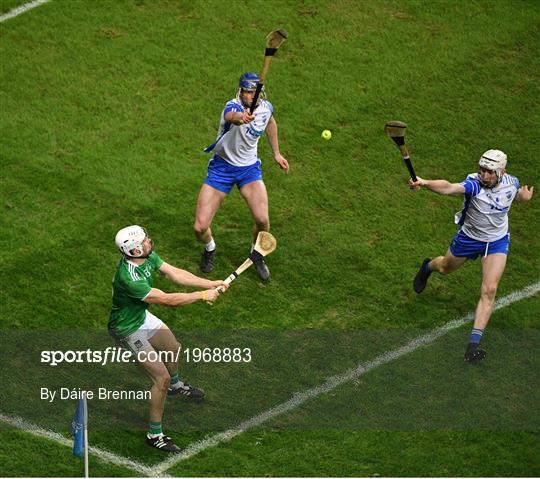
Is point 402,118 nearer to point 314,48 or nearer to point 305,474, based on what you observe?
point 314,48

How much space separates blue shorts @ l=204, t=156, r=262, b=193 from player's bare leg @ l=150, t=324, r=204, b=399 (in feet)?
8.00

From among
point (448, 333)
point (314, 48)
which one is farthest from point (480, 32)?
point (448, 333)

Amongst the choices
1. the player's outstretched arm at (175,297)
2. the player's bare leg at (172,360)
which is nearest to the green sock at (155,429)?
the player's bare leg at (172,360)

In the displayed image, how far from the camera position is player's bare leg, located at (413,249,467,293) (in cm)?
1614

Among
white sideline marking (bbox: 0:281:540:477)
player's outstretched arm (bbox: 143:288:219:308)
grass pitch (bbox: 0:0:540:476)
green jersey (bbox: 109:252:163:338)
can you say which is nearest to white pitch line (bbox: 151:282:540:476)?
white sideline marking (bbox: 0:281:540:477)

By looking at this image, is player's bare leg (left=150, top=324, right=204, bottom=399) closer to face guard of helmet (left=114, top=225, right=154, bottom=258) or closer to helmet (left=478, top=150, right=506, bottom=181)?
face guard of helmet (left=114, top=225, right=154, bottom=258)

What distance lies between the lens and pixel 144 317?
1384 centimetres

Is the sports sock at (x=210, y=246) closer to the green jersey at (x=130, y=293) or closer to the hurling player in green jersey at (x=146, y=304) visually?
the hurling player in green jersey at (x=146, y=304)

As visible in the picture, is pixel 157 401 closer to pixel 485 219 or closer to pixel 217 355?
pixel 217 355

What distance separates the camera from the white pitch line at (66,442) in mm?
13637

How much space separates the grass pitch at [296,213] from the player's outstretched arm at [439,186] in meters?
1.86

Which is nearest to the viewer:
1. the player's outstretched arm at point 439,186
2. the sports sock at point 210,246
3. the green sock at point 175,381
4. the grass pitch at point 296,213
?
the grass pitch at point 296,213

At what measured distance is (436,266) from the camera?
16344 mm

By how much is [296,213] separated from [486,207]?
334cm
